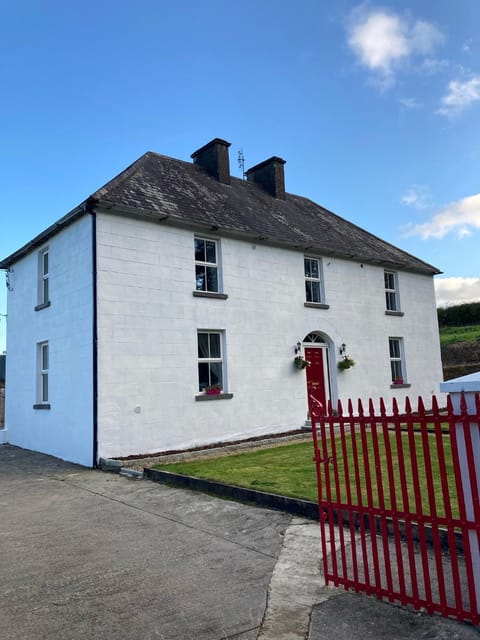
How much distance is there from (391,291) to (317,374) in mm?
5533

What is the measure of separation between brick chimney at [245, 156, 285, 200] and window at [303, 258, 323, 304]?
156 inches

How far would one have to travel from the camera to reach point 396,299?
1953 cm

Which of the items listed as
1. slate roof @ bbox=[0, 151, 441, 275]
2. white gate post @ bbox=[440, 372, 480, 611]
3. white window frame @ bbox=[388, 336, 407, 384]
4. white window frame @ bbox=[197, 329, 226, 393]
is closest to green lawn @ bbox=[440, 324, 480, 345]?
slate roof @ bbox=[0, 151, 441, 275]

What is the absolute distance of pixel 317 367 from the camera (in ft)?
53.3

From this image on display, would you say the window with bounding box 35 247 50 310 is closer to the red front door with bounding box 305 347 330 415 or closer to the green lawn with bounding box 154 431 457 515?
the green lawn with bounding box 154 431 457 515

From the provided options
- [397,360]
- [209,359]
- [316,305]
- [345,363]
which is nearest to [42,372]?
[209,359]

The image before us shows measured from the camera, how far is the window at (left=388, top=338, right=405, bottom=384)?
62.4 feet

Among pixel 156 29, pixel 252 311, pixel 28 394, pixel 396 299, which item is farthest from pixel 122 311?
pixel 396 299

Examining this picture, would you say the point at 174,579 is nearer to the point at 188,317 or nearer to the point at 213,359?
the point at 188,317

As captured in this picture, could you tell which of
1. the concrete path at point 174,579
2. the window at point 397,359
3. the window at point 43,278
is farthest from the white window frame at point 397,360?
the concrete path at point 174,579

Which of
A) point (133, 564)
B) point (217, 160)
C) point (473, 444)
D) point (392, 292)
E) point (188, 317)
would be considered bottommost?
point (133, 564)

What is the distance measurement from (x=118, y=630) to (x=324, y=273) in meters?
14.4

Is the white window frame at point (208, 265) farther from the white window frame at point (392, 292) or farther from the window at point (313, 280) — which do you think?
the white window frame at point (392, 292)

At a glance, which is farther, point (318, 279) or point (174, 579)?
point (318, 279)
